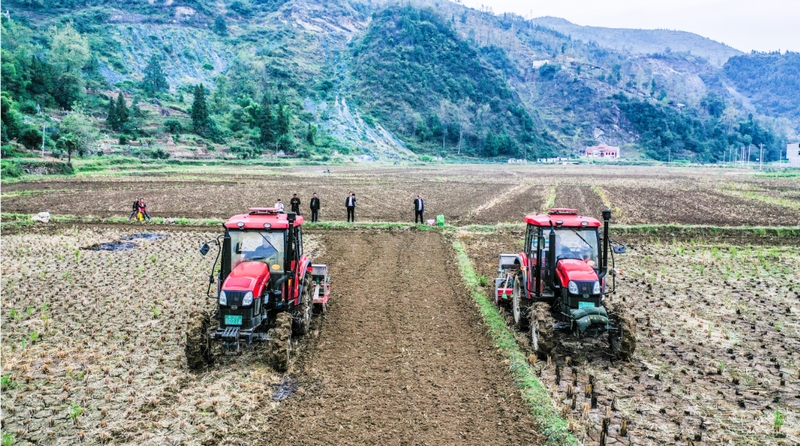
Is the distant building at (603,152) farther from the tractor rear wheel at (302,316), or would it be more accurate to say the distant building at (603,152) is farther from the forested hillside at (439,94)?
the tractor rear wheel at (302,316)

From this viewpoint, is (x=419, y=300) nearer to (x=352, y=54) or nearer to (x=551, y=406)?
(x=551, y=406)

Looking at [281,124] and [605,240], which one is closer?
[605,240]

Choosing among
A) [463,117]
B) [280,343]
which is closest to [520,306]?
[280,343]

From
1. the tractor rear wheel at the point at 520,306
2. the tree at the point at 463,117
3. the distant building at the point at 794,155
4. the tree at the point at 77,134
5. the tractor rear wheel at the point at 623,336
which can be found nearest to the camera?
the tractor rear wheel at the point at 623,336

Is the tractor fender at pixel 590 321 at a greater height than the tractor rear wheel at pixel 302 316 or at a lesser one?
greater

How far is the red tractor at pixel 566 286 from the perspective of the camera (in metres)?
9.12

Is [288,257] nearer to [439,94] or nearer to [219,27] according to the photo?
Result: [439,94]

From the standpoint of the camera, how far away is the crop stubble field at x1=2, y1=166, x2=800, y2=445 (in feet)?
23.3

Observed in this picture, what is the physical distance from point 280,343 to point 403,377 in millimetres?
2059

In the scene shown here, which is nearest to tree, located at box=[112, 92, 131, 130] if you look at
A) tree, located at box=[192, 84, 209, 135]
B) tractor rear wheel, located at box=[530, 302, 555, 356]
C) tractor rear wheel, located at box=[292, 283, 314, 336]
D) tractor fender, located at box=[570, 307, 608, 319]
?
tree, located at box=[192, 84, 209, 135]

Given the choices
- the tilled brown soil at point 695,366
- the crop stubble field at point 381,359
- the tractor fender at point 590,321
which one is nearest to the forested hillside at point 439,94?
the crop stubble field at point 381,359

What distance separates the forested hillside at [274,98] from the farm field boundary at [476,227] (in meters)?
33.2

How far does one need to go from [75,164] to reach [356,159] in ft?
172

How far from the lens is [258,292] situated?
351 inches
